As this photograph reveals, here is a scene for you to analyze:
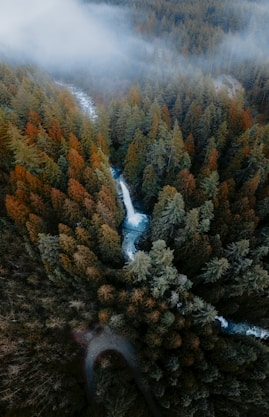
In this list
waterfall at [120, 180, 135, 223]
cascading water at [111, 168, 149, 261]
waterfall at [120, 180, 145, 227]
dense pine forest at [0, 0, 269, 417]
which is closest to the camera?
dense pine forest at [0, 0, 269, 417]

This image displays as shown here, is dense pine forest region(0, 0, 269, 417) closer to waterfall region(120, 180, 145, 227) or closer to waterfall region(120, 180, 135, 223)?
waterfall region(120, 180, 145, 227)

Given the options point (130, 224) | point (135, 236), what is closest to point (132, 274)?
point (135, 236)

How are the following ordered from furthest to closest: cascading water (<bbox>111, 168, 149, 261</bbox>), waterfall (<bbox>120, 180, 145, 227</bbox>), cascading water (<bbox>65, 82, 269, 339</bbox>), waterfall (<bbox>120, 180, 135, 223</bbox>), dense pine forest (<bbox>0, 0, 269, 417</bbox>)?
waterfall (<bbox>120, 180, 135, 223</bbox>), waterfall (<bbox>120, 180, 145, 227</bbox>), cascading water (<bbox>111, 168, 149, 261</bbox>), cascading water (<bbox>65, 82, 269, 339</bbox>), dense pine forest (<bbox>0, 0, 269, 417</bbox>)

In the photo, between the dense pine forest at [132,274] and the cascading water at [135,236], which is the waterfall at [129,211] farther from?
the dense pine forest at [132,274]

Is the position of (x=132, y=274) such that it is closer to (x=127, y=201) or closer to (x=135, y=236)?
(x=135, y=236)

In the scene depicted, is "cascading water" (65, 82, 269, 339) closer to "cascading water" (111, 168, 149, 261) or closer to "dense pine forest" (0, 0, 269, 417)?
"cascading water" (111, 168, 149, 261)

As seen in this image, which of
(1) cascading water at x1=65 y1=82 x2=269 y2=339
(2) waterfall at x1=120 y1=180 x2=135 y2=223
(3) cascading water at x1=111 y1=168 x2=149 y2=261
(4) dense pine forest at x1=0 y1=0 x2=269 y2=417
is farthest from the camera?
(2) waterfall at x1=120 y1=180 x2=135 y2=223

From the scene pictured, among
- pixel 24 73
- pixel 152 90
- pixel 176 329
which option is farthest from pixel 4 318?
pixel 24 73

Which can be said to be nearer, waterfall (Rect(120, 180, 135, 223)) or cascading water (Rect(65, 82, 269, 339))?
cascading water (Rect(65, 82, 269, 339))

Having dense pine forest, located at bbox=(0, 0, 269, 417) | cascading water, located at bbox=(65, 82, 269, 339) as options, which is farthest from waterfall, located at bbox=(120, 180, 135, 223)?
dense pine forest, located at bbox=(0, 0, 269, 417)
